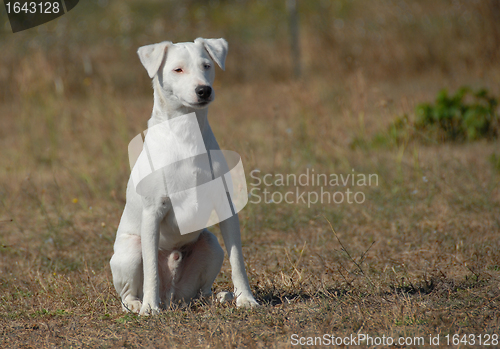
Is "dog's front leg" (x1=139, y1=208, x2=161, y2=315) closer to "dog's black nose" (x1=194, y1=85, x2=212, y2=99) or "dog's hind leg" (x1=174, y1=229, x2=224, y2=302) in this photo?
"dog's hind leg" (x1=174, y1=229, x2=224, y2=302)

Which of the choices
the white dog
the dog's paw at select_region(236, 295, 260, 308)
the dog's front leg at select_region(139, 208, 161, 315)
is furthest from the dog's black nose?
the dog's paw at select_region(236, 295, 260, 308)

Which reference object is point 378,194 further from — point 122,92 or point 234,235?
point 122,92

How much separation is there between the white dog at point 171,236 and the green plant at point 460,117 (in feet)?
13.2

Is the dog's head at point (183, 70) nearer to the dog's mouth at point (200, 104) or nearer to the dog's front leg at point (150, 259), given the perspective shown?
the dog's mouth at point (200, 104)

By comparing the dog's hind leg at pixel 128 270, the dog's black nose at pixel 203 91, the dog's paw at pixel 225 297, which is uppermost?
the dog's black nose at pixel 203 91

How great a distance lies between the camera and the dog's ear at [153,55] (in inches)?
120

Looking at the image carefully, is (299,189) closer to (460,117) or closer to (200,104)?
(460,117)

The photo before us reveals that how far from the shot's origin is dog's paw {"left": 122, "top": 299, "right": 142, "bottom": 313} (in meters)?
3.24

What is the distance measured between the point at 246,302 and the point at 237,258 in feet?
0.89

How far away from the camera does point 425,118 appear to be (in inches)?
256

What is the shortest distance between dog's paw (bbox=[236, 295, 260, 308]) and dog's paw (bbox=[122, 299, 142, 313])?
625mm

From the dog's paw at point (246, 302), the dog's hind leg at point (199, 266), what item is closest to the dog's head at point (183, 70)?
the dog's hind leg at point (199, 266)

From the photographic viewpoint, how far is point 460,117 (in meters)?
6.82

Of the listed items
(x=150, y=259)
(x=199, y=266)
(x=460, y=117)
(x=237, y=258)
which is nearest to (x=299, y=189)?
(x=460, y=117)
